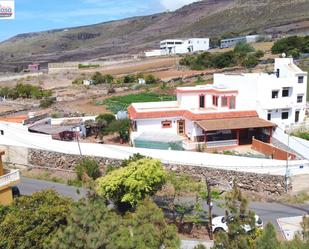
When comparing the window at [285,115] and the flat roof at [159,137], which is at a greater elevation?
the window at [285,115]

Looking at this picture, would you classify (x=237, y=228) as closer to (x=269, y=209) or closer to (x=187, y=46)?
(x=269, y=209)

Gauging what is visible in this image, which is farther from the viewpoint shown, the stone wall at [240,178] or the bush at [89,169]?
the bush at [89,169]

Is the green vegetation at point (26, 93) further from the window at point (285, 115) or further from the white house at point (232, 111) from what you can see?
the window at point (285, 115)

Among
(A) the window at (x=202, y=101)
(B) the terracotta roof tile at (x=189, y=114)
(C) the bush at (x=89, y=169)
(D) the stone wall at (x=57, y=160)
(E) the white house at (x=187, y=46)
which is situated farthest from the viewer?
(E) the white house at (x=187, y=46)

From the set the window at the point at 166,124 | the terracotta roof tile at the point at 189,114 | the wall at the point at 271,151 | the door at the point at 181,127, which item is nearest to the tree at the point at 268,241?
the wall at the point at 271,151

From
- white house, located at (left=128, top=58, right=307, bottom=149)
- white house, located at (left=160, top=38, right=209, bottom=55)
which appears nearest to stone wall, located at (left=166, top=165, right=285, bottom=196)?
white house, located at (left=128, top=58, right=307, bottom=149)

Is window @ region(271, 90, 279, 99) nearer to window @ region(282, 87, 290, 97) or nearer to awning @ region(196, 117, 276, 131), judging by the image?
window @ region(282, 87, 290, 97)

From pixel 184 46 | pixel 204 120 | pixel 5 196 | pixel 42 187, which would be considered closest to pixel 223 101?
pixel 204 120
